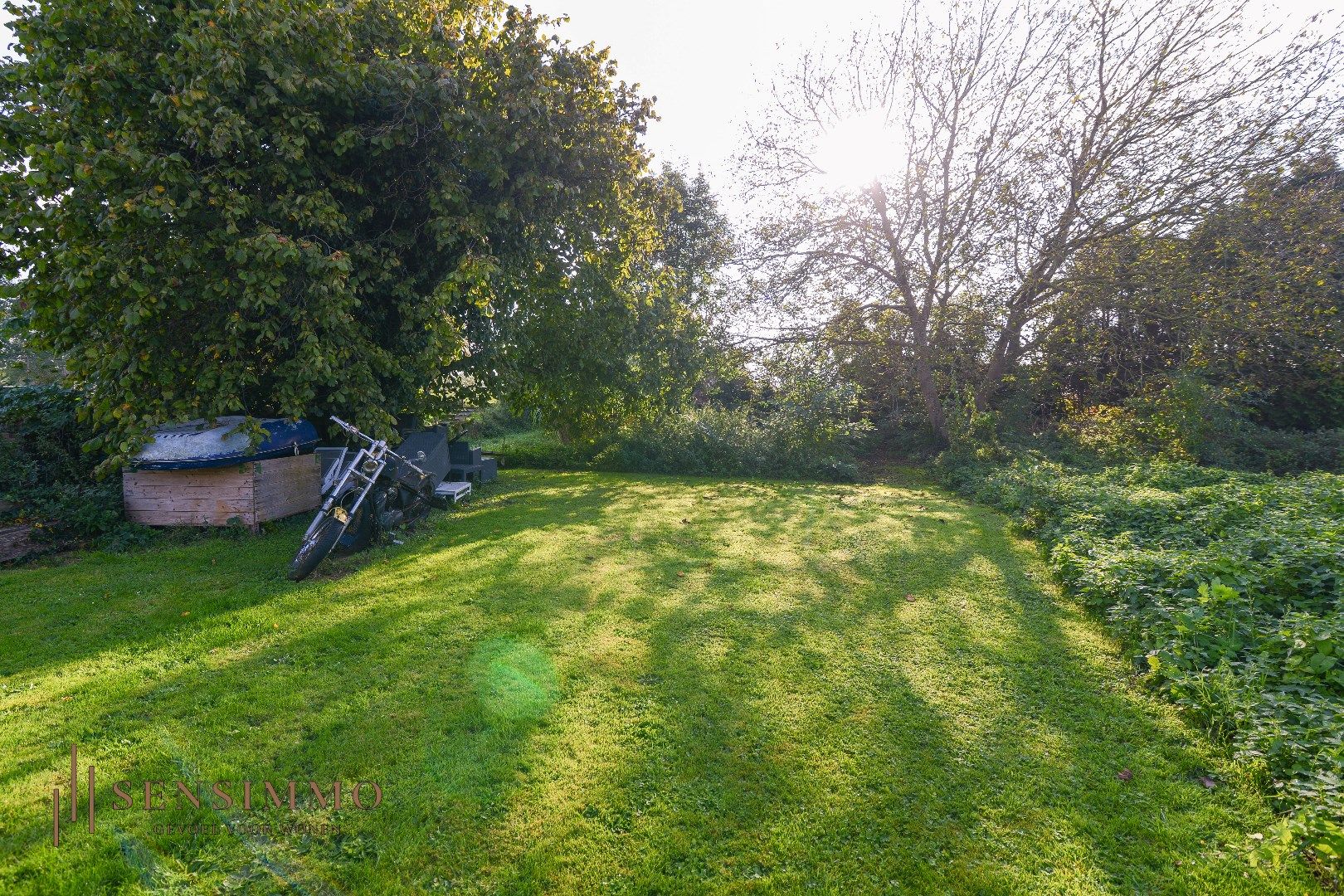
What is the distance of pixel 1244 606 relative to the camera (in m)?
3.66

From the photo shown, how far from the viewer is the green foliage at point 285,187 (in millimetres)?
5188

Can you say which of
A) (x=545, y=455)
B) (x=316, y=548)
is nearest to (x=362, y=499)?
(x=316, y=548)

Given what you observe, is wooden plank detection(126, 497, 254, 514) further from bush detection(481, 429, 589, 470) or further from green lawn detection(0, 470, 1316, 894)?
bush detection(481, 429, 589, 470)

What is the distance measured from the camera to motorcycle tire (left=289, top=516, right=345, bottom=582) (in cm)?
510

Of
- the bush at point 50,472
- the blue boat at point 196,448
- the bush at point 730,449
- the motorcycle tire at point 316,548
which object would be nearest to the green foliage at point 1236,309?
the bush at point 730,449

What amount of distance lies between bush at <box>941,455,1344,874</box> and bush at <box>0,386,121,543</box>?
955 centimetres

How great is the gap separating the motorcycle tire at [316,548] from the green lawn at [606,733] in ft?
0.43

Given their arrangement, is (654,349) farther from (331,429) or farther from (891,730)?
(891,730)

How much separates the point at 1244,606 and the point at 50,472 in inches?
448

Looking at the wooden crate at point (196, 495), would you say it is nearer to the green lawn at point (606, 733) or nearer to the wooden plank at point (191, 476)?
→ the wooden plank at point (191, 476)

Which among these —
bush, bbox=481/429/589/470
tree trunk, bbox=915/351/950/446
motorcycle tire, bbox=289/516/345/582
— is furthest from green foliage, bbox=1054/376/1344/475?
motorcycle tire, bbox=289/516/345/582

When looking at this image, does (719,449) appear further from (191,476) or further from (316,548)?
(191,476)

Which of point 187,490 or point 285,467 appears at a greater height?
point 285,467

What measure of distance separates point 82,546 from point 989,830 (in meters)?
8.35
